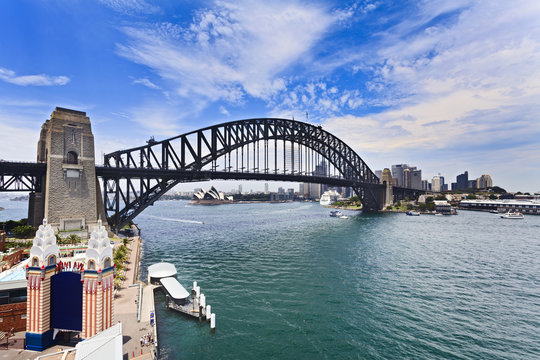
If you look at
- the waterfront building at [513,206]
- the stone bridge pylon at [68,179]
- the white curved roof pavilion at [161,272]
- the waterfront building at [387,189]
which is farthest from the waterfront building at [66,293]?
the waterfront building at [513,206]

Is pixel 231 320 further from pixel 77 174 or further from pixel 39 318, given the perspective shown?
pixel 77 174

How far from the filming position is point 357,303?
2234 cm

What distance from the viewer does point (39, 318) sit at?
13266 mm

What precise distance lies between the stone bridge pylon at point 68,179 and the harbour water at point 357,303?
11095mm

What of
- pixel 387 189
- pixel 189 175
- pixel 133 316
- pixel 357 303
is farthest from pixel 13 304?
pixel 387 189

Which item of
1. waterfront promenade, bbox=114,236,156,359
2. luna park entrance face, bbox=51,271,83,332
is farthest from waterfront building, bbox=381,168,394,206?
luna park entrance face, bbox=51,271,83,332

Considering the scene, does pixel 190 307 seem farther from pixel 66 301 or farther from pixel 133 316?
pixel 66 301

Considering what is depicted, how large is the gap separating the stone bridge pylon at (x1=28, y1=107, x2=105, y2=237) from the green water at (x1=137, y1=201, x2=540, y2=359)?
1010 centimetres

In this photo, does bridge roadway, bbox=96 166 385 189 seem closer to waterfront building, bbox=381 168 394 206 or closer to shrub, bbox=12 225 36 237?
shrub, bbox=12 225 36 237

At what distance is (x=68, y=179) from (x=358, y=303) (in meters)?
37.4

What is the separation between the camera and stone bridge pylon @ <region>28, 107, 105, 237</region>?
3466cm

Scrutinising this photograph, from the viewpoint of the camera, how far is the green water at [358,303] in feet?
53.2

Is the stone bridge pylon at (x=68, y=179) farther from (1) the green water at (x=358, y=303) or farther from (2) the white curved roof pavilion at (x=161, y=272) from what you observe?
(2) the white curved roof pavilion at (x=161, y=272)

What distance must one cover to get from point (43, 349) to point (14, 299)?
459 cm
